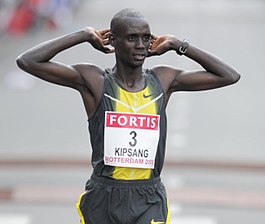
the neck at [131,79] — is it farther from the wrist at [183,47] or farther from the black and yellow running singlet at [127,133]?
the wrist at [183,47]

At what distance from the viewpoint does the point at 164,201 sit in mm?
6375

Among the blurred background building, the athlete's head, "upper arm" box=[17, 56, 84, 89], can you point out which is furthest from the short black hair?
the blurred background building

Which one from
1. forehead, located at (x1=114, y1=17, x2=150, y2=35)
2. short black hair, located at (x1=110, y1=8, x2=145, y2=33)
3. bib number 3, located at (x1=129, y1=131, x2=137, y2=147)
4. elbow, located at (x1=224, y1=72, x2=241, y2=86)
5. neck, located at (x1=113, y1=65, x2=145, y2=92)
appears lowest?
bib number 3, located at (x1=129, y1=131, x2=137, y2=147)

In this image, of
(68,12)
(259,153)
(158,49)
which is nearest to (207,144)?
(259,153)

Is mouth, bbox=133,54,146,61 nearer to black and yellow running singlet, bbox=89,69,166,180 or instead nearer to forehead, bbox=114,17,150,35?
forehead, bbox=114,17,150,35

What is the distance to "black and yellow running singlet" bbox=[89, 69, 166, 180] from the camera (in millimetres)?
6266

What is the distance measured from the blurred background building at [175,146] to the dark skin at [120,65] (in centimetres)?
435

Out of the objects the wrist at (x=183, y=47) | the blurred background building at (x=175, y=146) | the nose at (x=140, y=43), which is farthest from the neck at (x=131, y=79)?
the blurred background building at (x=175, y=146)

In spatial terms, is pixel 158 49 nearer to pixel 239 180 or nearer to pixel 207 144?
pixel 239 180

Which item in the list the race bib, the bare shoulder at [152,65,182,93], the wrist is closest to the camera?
the race bib

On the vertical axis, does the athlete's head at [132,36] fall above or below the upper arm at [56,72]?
above

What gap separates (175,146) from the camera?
14.9m

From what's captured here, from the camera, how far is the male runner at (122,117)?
6.20m

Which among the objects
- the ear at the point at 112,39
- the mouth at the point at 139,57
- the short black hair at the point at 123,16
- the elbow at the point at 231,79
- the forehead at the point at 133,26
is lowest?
the elbow at the point at 231,79
